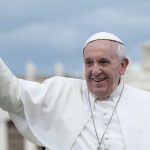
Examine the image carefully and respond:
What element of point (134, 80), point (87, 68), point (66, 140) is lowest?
point (66, 140)

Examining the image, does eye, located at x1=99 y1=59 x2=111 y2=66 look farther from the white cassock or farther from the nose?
the white cassock

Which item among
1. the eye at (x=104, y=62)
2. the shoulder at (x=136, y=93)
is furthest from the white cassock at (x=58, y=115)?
the eye at (x=104, y=62)

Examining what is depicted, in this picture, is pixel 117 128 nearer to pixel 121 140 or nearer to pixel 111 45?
pixel 121 140

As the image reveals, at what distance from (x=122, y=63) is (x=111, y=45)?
7.0 inches

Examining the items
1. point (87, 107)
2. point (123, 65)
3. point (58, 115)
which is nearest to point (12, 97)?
point (58, 115)

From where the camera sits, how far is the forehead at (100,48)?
7.16 meters

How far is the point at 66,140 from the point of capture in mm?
7254

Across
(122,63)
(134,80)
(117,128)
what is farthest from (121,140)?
(134,80)

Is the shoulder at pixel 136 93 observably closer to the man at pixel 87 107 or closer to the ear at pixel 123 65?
the man at pixel 87 107

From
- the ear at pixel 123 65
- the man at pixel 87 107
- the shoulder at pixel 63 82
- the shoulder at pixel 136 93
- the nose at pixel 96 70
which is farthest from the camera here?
the shoulder at pixel 136 93

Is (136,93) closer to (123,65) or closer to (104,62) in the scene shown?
(123,65)

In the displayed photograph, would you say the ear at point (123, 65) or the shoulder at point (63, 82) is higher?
the ear at point (123, 65)

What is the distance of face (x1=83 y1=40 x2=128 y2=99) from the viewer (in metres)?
7.10

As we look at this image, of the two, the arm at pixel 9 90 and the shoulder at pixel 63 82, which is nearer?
the arm at pixel 9 90
